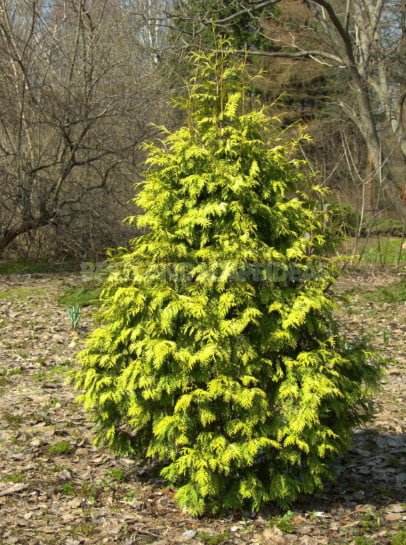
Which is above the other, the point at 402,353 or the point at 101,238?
the point at 101,238

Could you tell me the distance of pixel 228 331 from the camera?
12.7ft

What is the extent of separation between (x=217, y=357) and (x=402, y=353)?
4.43 metres

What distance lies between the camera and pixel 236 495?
158 inches

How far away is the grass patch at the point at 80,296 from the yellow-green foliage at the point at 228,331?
17.8ft

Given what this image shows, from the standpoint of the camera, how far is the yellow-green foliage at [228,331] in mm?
3904

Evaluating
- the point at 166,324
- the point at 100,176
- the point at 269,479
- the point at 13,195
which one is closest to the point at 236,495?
the point at 269,479

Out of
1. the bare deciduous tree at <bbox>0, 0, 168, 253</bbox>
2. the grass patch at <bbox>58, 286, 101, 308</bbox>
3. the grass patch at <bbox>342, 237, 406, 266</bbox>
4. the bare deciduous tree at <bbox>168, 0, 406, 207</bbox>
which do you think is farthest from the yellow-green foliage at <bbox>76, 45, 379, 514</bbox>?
the bare deciduous tree at <bbox>168, 0, 406, 207</bbox>

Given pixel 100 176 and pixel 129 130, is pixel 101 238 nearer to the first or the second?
pixel 100 176

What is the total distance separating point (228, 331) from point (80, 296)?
Answer: 20.8ft

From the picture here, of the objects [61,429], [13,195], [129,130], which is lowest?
[61,429]

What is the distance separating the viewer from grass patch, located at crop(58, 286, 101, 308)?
962 cm

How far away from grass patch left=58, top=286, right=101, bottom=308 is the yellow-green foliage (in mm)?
5410

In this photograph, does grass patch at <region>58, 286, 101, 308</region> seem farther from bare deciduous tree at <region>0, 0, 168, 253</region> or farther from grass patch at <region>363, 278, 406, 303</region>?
grass patch at <region>363, 278, 406, 303</region>

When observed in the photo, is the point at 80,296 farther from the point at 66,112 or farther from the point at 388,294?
the point at 388,294
